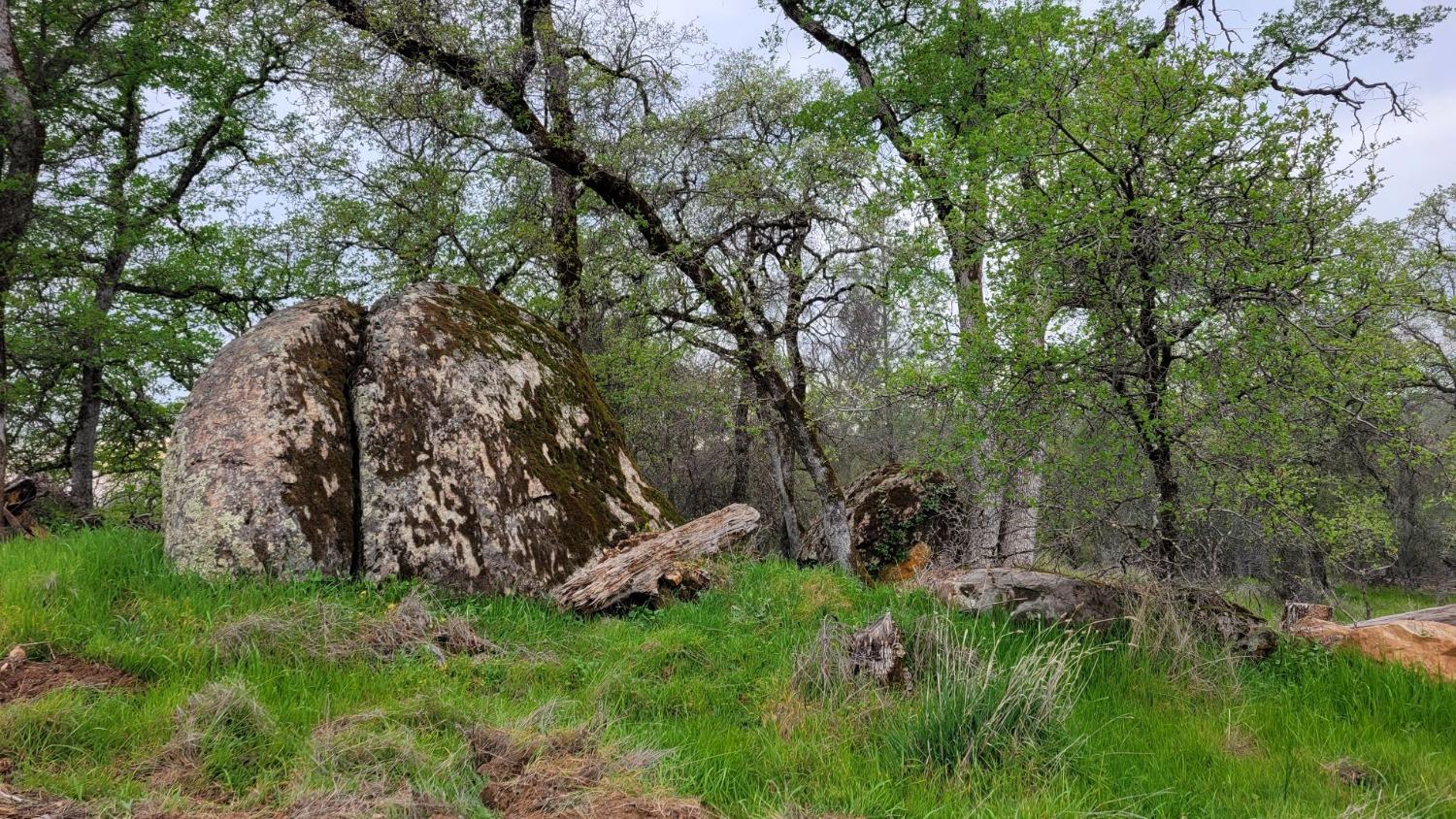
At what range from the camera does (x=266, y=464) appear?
5.45 metres

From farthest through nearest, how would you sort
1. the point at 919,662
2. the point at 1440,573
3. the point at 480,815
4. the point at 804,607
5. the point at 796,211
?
the point at 1440,573 < the point at 796,211 < the point at 804,607 < the point at 919,662 < the point at 480,815

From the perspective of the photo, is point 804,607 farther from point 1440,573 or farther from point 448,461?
point 1440,573

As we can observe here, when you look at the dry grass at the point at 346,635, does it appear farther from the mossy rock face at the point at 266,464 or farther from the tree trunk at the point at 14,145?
the tree trunk at the point at 14,145

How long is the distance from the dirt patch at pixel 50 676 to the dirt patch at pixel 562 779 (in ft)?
6.68

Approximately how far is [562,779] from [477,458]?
3671 mm

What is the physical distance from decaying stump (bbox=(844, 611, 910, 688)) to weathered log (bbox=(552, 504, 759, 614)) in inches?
80.4

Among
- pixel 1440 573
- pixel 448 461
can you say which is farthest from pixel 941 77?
pixel 1440 573

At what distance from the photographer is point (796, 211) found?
1065 centimetres

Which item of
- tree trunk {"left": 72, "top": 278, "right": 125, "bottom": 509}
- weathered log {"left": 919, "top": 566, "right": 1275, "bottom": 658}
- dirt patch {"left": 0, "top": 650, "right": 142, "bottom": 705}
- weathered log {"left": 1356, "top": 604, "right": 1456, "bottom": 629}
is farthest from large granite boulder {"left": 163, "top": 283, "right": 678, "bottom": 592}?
tree trunk {"left": 72, "top": 278, "right": 125, "bottom": 509}

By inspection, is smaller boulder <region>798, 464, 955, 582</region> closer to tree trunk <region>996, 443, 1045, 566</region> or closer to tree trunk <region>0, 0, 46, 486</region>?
tree trunk <region>996, 443, 1045, 566</region>

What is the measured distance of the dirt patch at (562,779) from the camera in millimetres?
2795

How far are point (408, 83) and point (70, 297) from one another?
6977 mm

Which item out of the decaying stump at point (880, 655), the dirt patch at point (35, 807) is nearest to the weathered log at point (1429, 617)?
the decaying stump at point (880, 655)

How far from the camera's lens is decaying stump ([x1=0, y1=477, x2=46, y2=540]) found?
21.9ft
